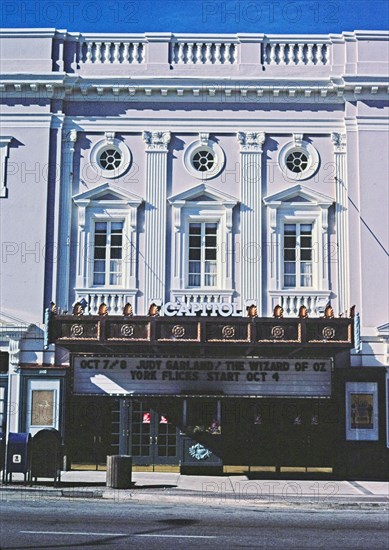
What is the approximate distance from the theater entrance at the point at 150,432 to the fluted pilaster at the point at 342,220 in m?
5.46

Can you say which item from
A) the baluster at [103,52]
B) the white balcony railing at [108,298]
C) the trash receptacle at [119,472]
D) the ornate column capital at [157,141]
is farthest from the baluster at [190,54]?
the trash receptacle at [119,472]

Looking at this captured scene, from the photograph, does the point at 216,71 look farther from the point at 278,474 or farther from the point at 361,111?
the point at 278,474

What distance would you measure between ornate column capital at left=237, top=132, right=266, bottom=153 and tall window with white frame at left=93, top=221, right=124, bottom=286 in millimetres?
4068

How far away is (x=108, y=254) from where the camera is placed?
24.4 meters

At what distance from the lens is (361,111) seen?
2469cm

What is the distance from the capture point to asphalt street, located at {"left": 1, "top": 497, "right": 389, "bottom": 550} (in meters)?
13.0

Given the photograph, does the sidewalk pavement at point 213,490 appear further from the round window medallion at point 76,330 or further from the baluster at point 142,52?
the baluster at point 142,52

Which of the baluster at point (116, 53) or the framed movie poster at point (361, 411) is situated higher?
the baluster at point (116, 53)

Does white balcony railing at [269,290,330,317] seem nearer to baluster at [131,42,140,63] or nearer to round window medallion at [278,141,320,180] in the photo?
round window medallion at [278,141,320,180]

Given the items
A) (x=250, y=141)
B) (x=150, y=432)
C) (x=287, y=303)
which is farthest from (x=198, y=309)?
(x=250, y=141)

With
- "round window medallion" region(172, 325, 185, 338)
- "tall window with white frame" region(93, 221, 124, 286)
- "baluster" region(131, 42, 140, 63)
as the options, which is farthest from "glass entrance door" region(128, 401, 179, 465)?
"baluster" region(131, 42, 140, 63)

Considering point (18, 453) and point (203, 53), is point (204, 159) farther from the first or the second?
point (18, 453)

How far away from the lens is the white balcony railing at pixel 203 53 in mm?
25188

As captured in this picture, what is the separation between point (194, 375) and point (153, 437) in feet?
6.77
